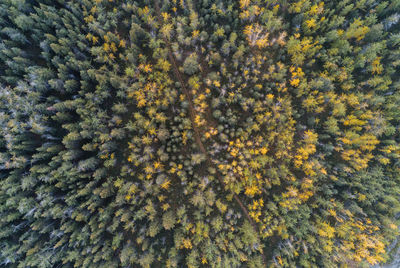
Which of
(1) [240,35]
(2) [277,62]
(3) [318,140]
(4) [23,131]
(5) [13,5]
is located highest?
(5) [13,5]

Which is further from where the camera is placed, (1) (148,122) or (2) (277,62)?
(2) (277,62)

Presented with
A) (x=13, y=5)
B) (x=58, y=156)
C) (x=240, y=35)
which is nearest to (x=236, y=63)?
(x=240, y=35)

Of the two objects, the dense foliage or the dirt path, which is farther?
the dirt path

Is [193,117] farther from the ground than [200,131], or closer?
farther from the ground

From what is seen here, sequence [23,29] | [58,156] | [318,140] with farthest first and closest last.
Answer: [318,140]
[23,29]
[58,156]

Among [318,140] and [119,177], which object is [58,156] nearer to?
[119,177]

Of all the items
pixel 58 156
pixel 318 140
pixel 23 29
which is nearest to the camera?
pixel 58 156

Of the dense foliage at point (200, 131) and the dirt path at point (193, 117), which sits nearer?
the dense foliage at point (200, 131)

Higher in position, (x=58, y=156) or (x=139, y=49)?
(x=139, y=49)
